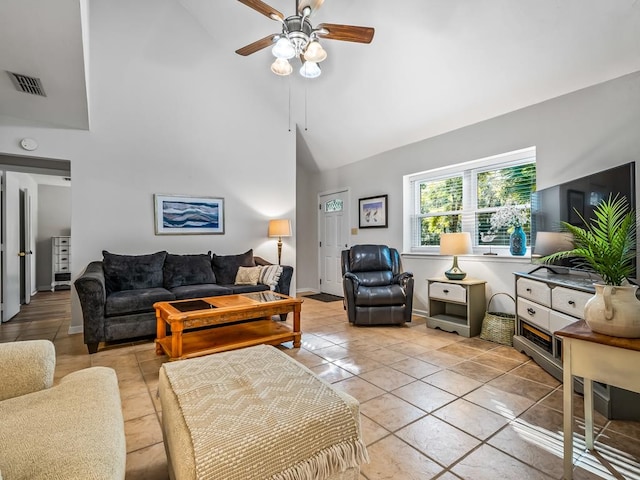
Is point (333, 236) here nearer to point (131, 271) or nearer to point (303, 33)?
point (131, 271)

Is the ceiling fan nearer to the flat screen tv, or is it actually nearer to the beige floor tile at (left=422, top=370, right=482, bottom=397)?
the flat screen tv

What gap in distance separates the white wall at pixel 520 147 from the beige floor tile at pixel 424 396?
72.8 inches

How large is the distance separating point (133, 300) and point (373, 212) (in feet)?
11.4

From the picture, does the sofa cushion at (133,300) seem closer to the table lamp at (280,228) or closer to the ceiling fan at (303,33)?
the table lamp at (280,228)

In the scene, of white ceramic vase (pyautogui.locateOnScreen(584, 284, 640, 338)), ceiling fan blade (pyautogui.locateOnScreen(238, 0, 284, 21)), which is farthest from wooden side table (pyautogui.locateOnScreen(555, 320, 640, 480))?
ceiling fan blade (pyautogui.locateOnScreen(238, 0, 284, 21))

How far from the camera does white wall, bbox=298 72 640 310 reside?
266cm

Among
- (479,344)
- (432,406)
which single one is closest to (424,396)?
(432,406)

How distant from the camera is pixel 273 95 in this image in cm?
502

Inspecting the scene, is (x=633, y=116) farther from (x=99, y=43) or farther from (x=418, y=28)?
(x=99, y=43)

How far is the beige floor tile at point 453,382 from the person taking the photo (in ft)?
7.36

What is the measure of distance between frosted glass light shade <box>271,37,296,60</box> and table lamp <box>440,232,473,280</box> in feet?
7.86

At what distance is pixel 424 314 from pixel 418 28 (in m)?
3.31

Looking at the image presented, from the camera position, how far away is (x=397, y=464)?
4.99 feet

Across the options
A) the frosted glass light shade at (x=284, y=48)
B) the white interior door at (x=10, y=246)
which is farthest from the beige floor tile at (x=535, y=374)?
the white interior door at (x=10, y=246)
